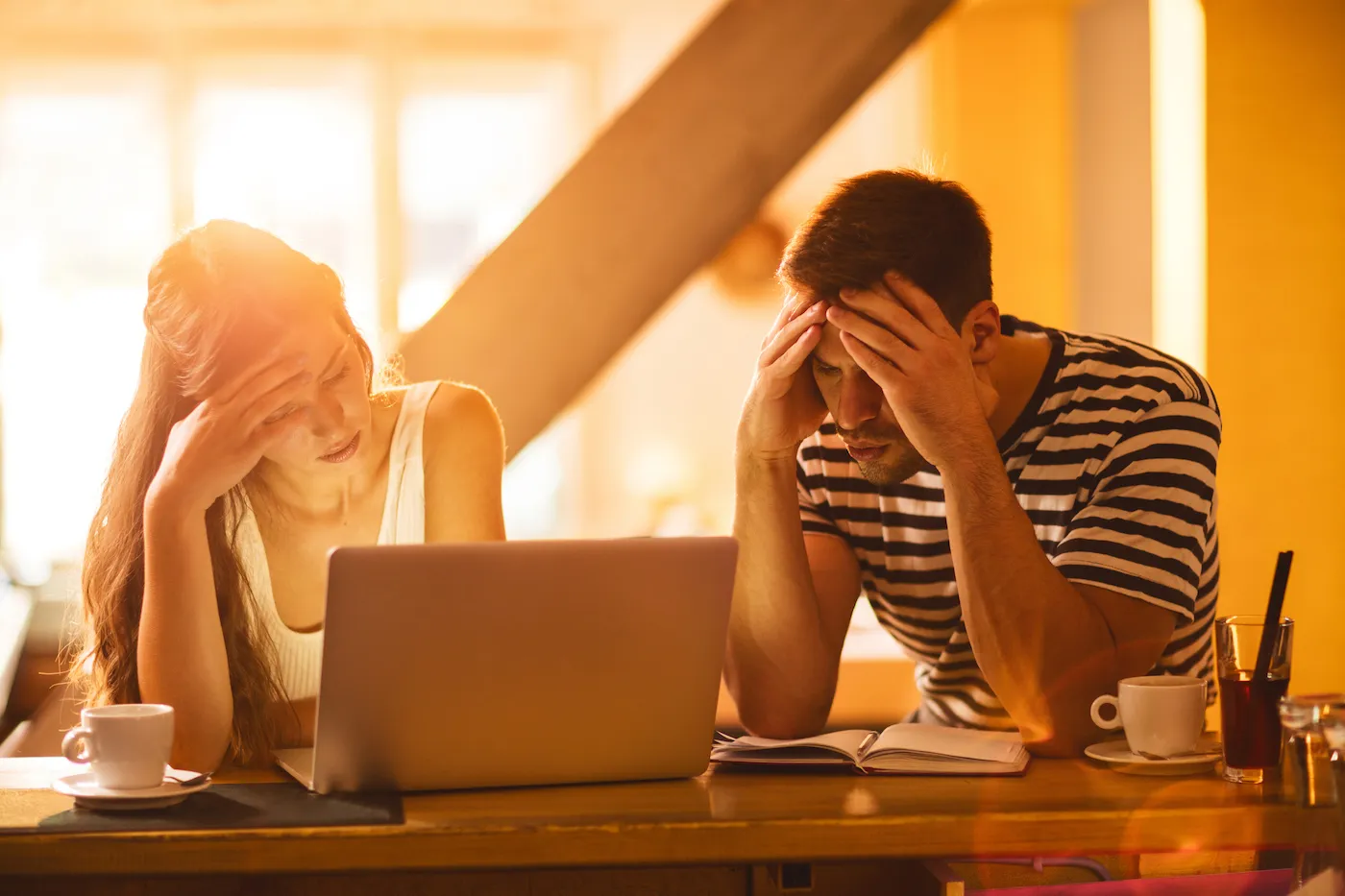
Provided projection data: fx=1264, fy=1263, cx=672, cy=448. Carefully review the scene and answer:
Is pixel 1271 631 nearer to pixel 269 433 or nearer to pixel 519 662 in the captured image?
pixel 519 662

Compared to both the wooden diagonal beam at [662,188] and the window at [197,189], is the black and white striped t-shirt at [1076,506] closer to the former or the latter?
the wooden diagonal beam at [662,188]

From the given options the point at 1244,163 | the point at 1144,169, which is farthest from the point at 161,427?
the point at 1144,169

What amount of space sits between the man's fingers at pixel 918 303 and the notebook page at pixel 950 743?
0.45 metres

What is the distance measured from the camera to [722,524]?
18.1ft

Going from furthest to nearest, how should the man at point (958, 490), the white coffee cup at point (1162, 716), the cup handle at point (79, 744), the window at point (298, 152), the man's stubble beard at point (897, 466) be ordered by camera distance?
the window at point (298, 152) < the man's stubble beard at point (897, 466) < the man at point (958, 490) < the white coffee cup at point (1162, 716) < the cup handle at point (79, 744)

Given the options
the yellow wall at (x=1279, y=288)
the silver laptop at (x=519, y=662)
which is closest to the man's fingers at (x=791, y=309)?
the silver laptop at (x=519, y=662)

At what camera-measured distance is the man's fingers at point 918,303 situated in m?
1.43

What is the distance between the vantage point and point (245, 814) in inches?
40.5

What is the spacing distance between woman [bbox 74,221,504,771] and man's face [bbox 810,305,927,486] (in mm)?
467

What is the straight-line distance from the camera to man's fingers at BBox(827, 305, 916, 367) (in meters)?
1.41

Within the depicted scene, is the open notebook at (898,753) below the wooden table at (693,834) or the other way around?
the other way around

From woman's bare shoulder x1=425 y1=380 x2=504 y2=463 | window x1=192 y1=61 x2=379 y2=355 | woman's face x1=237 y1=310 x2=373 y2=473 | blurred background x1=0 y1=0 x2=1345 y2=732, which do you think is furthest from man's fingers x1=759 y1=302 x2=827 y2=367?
window x1=192 y1=61 x2=379 y2=355

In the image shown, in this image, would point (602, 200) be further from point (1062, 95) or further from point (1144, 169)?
point (1062, 95)

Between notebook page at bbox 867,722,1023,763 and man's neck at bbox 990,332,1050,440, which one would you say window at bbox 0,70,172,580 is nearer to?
man's neck at bbox 990,332,1050,440
